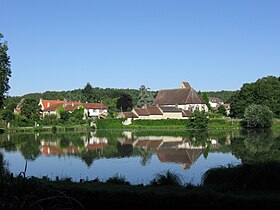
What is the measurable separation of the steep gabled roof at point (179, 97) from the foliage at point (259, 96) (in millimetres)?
9778

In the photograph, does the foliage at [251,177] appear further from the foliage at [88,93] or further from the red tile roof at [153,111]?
the foliage at [88,93]

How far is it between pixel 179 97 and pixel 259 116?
→ 28.8 m

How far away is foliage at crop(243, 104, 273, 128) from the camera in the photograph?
187ft

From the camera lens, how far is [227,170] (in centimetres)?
1222

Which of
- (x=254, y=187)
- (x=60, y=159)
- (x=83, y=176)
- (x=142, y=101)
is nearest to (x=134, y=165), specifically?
(x=83, y=176)

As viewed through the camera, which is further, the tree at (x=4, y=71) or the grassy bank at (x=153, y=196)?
the tree at (x=4, y=71)

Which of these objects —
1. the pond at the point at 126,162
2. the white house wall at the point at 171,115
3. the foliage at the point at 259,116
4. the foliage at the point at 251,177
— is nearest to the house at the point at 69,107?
the white house wall at the point at 171,115

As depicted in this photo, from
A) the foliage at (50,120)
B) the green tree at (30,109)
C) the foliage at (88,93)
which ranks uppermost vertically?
the foliage at (88,93)

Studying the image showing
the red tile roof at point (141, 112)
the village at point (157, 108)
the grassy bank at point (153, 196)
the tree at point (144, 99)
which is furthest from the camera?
the tree at point (144, 99)

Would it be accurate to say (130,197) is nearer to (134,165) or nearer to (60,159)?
(134,165)

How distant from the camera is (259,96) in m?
67.8

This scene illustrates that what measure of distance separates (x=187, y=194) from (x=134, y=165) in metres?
13.1

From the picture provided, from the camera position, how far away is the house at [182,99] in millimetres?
80562

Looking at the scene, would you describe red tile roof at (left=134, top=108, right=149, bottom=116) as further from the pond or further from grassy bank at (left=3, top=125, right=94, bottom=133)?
the pond
